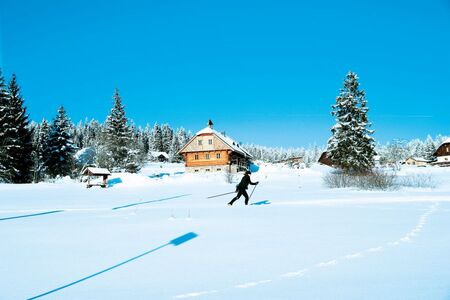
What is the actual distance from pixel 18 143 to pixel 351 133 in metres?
35.5

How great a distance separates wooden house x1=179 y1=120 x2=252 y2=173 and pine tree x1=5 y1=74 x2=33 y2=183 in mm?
21491

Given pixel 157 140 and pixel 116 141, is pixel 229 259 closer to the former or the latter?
pixel 116 141

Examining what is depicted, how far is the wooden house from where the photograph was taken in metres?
51.9

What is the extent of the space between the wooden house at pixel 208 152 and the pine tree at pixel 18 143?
846 inches

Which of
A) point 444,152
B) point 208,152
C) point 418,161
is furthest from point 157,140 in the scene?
point 418,161

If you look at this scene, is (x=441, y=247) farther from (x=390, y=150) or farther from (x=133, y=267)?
(x=390, y=150)

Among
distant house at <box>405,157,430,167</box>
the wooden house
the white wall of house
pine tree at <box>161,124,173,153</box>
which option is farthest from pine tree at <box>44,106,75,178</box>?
distant house at <box>405,157,430,167</box>

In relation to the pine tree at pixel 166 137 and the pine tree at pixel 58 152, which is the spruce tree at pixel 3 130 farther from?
the pine tree at pixel 166 137

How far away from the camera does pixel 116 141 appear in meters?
48.7

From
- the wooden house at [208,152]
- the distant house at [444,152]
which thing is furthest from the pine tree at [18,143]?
the distant house at [444,152]

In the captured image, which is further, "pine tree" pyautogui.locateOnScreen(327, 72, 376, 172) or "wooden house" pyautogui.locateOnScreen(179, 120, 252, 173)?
"wooden house" pyautogui.locateOnScreen(179, 120, 252, 173)

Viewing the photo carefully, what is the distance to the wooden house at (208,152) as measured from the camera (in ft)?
170

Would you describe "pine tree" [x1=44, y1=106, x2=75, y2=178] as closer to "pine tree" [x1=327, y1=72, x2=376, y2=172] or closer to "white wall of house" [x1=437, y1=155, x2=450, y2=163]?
"pine tree" [x1=327, y1=72, x2=376, y2=172]

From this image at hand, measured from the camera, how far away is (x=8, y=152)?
115 feet
